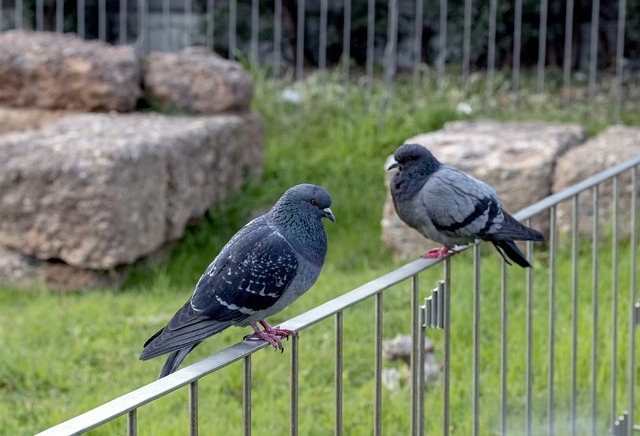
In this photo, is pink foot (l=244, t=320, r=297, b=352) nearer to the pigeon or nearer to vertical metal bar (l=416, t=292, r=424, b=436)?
the pigeon

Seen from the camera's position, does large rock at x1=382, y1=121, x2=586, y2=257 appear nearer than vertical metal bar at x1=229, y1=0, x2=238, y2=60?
Yes

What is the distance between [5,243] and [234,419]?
2239mm

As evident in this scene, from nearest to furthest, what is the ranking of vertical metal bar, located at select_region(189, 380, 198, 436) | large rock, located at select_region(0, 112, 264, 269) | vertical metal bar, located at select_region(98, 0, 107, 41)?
vertical metal bar, located at select_region(189, 380, 198, 436) → large rock, located at select_region(0, 112, 264, 269) → vertical metal bar, located at select_region(98, 0, 107, 41)

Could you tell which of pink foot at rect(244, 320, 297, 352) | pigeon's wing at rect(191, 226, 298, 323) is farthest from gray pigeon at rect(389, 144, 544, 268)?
pink foot at rect(244, 320, 297, 352)

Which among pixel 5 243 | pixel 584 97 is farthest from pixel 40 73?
pixel 584 97

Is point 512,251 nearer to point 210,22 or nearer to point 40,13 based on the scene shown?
point 210,22

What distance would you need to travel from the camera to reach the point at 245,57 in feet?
33.6

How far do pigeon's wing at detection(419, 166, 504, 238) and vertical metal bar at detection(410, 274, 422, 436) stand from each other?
2.47ft

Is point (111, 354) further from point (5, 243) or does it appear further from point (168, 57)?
point (168, 57)

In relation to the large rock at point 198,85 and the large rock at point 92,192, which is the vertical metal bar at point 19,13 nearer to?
the large rock at point 198,85

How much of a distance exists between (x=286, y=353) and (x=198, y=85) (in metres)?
2.77

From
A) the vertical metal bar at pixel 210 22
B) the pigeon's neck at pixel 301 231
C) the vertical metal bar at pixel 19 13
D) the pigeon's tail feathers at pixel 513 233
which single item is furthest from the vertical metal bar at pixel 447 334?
the vertical metal bar at pixel 19 13

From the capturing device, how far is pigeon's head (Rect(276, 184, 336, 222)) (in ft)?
8.97

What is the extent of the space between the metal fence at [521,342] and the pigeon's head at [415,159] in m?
0.39
